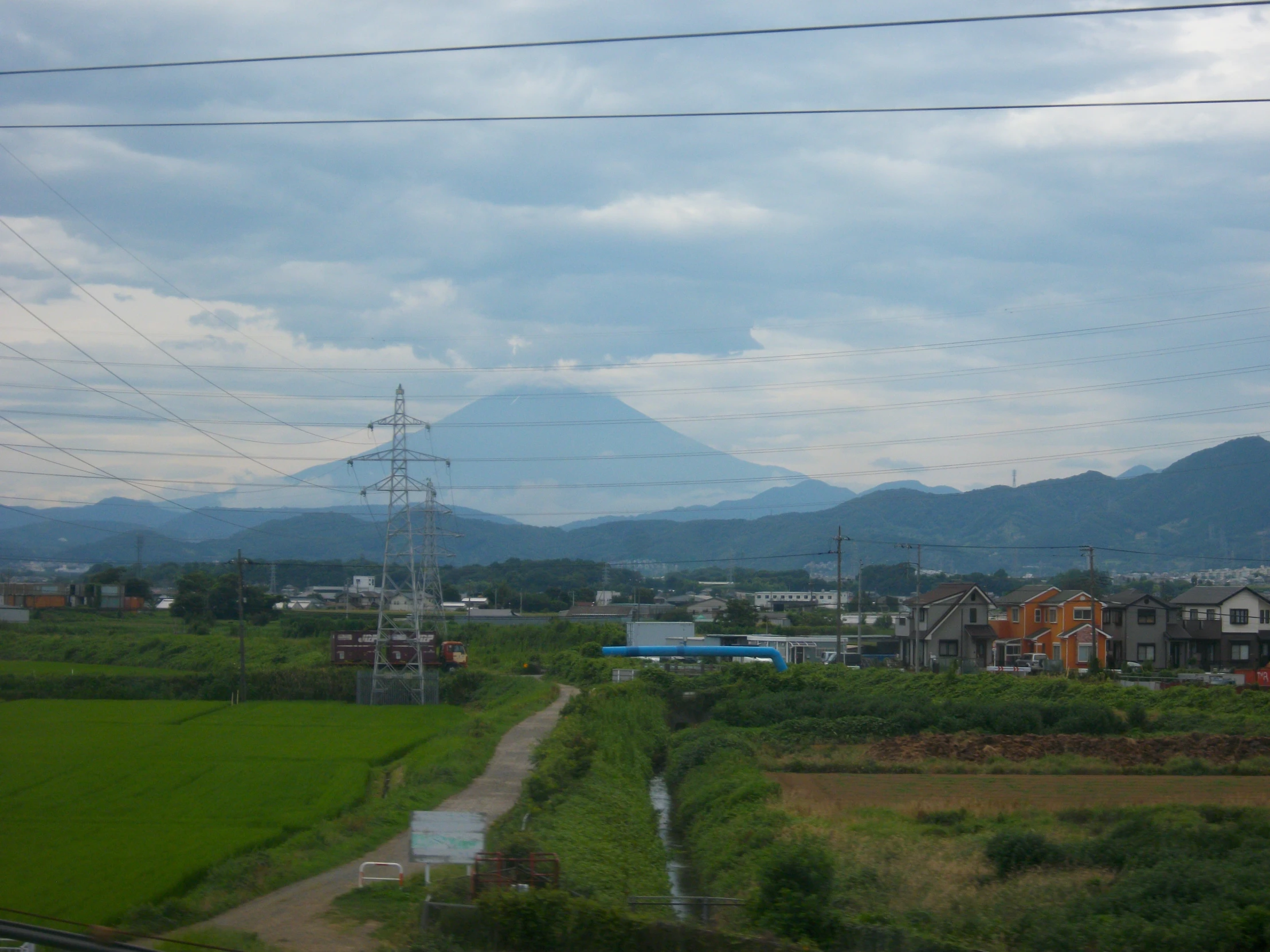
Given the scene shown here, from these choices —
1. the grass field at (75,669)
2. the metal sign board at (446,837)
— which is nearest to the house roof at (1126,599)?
the grass field at (75,669)

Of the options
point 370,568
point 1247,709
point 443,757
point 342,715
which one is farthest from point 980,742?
point 370,568

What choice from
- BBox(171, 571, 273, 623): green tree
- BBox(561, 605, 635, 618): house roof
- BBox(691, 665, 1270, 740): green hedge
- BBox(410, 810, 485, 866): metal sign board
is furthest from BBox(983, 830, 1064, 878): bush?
BBox(561, 605, 635, 618): house roof

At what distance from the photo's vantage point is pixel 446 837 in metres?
11.2

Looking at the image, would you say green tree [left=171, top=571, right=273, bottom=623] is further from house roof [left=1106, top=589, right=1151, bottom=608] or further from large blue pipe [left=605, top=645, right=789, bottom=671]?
house roof [left=1106, top=589, right=1151, bottom=608]

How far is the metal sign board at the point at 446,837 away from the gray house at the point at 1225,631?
50.4 m

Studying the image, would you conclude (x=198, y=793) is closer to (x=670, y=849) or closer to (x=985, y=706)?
(x=670, y=849)

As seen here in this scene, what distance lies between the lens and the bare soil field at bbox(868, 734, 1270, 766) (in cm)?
2761

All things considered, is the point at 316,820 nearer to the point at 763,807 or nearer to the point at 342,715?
the point at 763,807

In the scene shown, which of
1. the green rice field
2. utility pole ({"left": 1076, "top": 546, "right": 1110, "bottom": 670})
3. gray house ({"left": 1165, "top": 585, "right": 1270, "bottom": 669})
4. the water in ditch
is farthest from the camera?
gray house ({"left": 1165, "top": 585, "right": 1270, "bottom": 669})

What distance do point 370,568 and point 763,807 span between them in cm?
11128

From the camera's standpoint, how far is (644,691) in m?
37.8

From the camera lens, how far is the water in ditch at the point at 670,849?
1095 cm

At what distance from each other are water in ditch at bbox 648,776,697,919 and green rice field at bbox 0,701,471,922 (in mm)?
6256

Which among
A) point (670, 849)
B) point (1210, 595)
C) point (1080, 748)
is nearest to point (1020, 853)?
point (670, 849)
